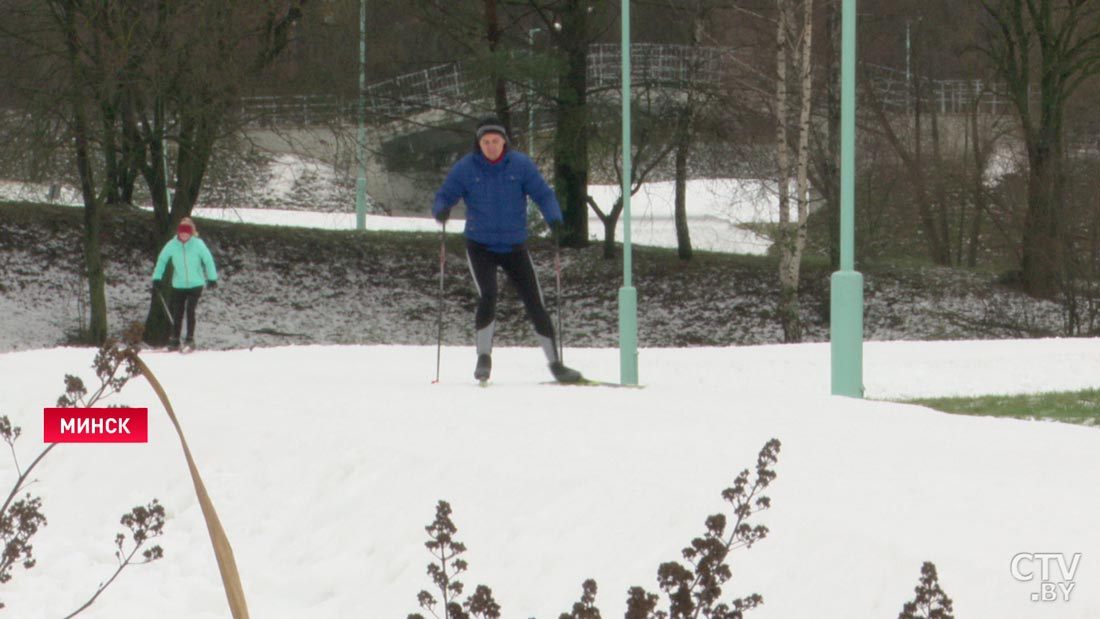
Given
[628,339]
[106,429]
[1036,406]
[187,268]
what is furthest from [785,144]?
[106,429]

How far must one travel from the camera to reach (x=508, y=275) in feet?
42.1

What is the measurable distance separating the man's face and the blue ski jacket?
70 mm

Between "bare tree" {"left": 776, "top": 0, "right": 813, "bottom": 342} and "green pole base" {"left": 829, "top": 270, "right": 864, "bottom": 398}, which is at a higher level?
"bare tree" {"left": 776, "top": 0, "right": 813, "bottom": 342}

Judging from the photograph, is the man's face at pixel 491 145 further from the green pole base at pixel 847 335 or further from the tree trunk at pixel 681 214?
the tree trunk at pixel 681 214

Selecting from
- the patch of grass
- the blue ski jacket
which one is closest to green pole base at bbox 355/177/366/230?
the patch of grass

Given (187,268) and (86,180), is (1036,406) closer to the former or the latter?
(187,268)

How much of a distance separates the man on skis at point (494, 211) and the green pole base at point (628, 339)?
3341 millimetres

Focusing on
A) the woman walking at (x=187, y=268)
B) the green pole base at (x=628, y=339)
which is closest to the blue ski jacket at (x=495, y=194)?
the green pole base at (x=628, y=339)

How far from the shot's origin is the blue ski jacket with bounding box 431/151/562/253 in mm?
12438

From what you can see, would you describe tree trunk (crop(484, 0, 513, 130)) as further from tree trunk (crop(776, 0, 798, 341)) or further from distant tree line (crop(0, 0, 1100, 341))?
tree trunk (crop(776, 0, 798, 341))

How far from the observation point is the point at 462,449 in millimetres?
8719

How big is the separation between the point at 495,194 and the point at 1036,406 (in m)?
4.58

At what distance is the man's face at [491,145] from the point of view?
12320 mm

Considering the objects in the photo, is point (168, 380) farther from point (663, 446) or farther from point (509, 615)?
point (509, 615)
